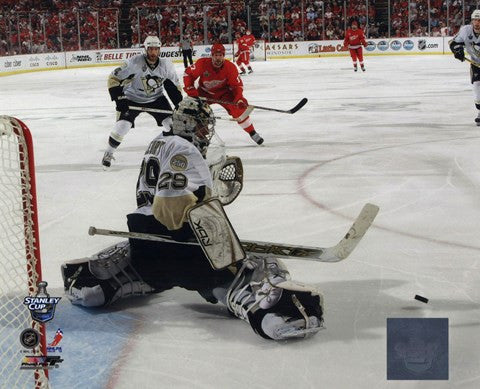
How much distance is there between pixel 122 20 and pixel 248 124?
1856 cm

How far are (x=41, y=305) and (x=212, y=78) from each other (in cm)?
556

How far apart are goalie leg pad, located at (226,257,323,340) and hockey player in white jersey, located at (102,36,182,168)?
3.95 meters

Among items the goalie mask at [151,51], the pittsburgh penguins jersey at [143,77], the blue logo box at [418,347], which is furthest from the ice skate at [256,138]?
the blue logo box at [418,347]

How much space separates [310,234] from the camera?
14.2 ft

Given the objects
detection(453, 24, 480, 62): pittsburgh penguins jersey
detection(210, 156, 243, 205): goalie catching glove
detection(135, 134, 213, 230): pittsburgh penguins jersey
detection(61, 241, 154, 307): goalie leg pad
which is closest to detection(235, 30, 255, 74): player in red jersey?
detection(453, 24, 480, 62): pittsburgh penguins jersey

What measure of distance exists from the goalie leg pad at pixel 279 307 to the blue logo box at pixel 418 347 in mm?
471

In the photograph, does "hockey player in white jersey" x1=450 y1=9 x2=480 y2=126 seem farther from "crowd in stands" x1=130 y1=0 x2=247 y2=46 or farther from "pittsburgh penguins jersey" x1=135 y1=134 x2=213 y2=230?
"crowd in stands" x1=130 y1=0 x2=247 y2=46

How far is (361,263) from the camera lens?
369 centimetres

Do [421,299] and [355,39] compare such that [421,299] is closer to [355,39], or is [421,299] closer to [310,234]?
[310,234]

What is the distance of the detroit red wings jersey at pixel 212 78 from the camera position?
24.5 feet

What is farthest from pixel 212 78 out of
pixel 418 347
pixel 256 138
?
pixel 418 347

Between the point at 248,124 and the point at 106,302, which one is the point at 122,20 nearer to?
the point at 248,124

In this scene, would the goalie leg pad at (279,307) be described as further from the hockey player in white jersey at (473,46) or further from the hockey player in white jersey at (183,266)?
the hockey player in white jersey at (473,46)

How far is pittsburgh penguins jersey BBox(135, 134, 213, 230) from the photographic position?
278 cm
